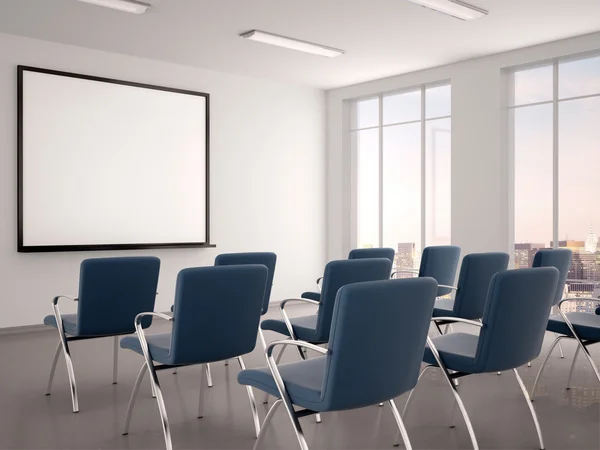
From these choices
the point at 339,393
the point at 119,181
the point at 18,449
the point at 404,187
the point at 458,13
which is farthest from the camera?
the point at 404,187

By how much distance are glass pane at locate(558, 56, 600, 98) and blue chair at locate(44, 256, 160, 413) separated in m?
5.55

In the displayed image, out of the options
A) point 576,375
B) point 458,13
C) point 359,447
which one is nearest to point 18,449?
point 359,447

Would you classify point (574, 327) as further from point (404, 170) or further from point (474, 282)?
point (404, 170)

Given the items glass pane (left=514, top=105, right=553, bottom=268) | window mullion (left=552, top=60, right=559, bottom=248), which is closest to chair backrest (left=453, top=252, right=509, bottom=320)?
window mullion (left=552, top=60, right=559, bottom=248)

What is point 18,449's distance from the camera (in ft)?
11.0

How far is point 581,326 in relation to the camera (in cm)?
423

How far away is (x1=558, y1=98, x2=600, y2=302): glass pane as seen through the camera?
737 cm

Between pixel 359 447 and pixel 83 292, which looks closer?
pixel 359 447

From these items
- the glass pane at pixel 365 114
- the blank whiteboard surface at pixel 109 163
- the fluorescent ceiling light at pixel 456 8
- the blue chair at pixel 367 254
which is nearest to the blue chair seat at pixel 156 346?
the blue chair at pixel 367 254

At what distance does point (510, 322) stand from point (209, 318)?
1512mm

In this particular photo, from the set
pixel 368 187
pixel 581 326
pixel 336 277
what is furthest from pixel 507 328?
pixel 368 187

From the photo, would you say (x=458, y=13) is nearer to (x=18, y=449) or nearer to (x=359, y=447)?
(x=359, y=447)

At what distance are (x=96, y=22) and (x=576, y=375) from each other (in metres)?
5.67

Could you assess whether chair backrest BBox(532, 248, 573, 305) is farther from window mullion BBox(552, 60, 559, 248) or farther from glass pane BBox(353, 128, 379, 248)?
glass pane BBox(353, 128, 379, 248)
